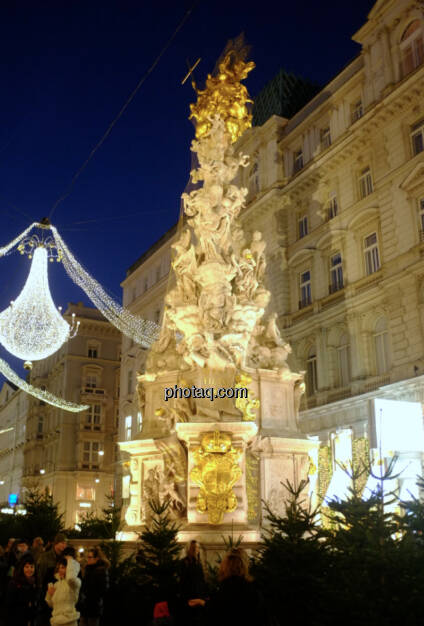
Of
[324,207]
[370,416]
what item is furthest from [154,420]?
[324,207]

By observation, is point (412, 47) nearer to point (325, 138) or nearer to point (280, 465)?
point (325, 138)

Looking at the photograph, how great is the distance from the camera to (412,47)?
86.3ft

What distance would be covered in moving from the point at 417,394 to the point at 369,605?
18.0 m

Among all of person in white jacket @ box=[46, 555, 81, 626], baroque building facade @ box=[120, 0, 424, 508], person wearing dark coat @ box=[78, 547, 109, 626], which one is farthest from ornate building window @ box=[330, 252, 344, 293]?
person in white jacket @ box=[46, 555, 81, 626]

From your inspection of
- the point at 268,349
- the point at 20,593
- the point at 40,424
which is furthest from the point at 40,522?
the point at 40,424

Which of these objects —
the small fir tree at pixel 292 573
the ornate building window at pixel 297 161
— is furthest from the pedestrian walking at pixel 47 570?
the ornate building window at pixel 297 161

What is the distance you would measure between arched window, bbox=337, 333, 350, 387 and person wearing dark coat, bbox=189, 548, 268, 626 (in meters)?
22.6

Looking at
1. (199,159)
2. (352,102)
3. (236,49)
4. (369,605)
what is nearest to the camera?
(369,605)

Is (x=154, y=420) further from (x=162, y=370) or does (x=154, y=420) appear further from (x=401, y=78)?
(x=401, y=78)

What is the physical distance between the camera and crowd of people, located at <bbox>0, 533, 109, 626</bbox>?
739 centimetres

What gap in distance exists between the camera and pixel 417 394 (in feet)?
73.6

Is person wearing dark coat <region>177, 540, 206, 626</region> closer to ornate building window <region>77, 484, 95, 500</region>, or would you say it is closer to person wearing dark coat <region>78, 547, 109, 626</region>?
person wearing dark coat <region>78, 547, 109, 626</region>

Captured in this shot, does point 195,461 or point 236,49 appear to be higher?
point 236,49

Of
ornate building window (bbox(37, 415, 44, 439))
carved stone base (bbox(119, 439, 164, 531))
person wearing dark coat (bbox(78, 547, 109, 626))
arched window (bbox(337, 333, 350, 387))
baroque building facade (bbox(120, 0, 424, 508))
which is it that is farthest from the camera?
ornate building window (bbox(37, 415, 44, 439))
